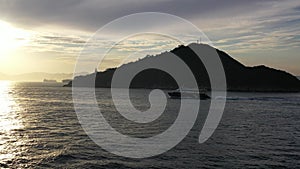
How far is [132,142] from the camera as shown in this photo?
34.1 m

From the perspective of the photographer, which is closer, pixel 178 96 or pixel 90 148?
pixel 90 148

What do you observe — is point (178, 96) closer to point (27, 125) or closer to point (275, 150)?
point (27, 125)

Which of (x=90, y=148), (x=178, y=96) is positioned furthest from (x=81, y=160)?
(x=178, y=96)

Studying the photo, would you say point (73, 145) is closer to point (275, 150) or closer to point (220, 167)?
point (220, 167)

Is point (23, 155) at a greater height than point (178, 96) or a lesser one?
lesser

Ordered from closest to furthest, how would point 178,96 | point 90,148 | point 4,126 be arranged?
1. point 90,148
2. point 4,126
3. point 178,96

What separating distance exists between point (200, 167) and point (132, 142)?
39.3ft

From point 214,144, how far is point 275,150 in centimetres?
661

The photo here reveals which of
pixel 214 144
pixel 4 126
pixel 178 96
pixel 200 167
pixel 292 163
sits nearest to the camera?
pixel 200 167

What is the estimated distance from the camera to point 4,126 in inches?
1794

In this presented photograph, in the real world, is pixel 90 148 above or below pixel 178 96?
below

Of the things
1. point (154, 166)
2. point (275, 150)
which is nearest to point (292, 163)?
point (275, 150)

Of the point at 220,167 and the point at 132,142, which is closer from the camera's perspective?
the point at 220,167

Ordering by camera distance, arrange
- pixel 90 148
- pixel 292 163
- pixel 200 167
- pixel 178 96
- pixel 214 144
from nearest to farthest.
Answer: pixel 200 167 → pixel 292 163 → pixel 90 148 → pixel 214 144 → pixel 178 96
